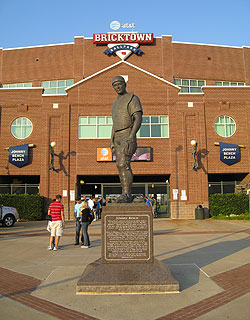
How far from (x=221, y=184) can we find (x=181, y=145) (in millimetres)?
5283

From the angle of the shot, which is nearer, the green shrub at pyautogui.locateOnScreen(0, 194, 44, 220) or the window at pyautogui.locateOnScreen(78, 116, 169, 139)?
the green shrub at pyautogui.locateOnScreen(0, 194, 44, 220)

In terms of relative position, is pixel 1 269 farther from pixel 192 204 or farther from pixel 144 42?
pixel 144 42

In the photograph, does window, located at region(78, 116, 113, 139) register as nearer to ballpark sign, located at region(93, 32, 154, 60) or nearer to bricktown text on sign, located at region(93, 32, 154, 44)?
ballpark sign, located at region(93, 32, 154, 60)

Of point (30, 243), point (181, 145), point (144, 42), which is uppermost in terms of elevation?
point (144, 42)

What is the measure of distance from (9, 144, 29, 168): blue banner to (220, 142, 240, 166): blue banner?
1517cm

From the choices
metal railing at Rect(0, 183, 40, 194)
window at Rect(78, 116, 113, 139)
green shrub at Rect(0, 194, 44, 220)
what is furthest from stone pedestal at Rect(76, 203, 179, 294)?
metal railing at Rect(0, 183, 40, 194)

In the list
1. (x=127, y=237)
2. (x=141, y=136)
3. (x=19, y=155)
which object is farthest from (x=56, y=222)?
(x=19, y=155)

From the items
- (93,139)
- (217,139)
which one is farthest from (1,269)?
(217,139)

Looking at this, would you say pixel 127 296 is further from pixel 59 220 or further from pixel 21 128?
pixel 21 128

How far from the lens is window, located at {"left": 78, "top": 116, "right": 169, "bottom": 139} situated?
24.1 meters

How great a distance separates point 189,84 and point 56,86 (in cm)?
1338

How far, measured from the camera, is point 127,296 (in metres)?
5.28

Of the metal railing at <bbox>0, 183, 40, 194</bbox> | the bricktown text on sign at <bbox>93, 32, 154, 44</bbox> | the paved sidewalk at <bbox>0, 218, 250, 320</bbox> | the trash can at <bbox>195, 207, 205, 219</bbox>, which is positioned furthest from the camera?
the bricktown text on sign at <bbox>93, 32, 154, 44</bbox>

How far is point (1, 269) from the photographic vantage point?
7.45 metres
